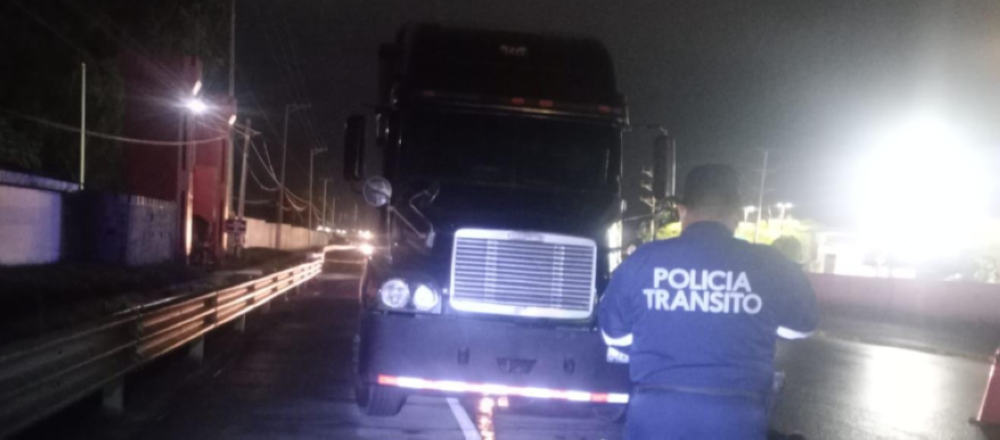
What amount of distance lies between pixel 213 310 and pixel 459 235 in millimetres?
5994

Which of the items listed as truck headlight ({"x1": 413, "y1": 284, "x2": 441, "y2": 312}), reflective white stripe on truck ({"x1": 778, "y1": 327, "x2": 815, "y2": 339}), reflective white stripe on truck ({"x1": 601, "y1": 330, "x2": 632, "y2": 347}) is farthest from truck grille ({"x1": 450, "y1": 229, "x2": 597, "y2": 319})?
reflective white stripe on truck ({"x1": 778, "y1": 327, "x2": 815, "y2": 339})

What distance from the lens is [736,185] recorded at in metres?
4.28

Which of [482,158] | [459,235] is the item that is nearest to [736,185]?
[459,235]

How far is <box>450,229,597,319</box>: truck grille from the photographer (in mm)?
8391

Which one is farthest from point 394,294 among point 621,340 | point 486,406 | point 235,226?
point 235,226

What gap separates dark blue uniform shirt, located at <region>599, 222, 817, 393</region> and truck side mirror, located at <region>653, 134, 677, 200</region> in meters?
5.77

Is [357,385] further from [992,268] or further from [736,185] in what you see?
[992,268]

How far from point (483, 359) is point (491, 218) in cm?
130

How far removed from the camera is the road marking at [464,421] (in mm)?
8891

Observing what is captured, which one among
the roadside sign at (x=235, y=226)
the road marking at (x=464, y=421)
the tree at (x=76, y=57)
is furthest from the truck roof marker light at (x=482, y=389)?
the roadside sign at (x=235, y=226)

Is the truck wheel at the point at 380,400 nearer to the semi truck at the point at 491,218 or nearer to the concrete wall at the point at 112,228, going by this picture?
the semi truck at the point at 491,218

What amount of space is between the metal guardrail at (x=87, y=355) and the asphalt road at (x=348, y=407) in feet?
1.64

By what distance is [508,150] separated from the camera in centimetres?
939

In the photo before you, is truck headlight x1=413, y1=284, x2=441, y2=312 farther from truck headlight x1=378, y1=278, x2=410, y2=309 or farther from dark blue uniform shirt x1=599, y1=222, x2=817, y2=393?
dark blue uniform shirt x1=599, y1=222, x2=817, y2=393
